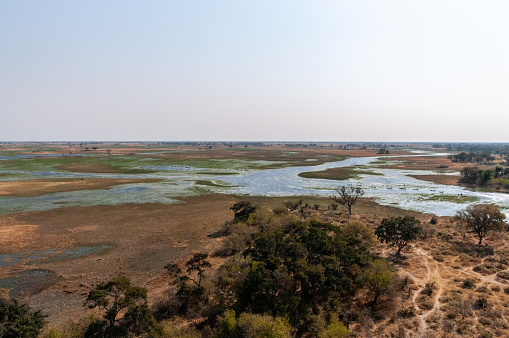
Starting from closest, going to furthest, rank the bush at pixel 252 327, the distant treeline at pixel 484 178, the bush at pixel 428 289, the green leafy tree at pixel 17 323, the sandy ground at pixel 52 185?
the green leafy tree at pixel 17 323
the bush at pixel 252 327
the bush at pixel 428 289
the sandy ground at pixel 52 185
the distant treeline at pixel 484 178

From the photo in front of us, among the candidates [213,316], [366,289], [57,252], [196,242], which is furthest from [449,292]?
[57,252]

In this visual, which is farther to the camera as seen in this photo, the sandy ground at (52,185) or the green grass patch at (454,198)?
the sandy ground at (52,185)

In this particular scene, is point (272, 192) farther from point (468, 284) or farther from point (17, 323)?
point (17, 323)

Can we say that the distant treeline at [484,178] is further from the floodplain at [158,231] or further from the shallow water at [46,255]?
the shallow water at [46,255]

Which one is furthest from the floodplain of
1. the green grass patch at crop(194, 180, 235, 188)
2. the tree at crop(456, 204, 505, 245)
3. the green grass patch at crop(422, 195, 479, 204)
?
the tree at crop(456, 204, 505, 245)

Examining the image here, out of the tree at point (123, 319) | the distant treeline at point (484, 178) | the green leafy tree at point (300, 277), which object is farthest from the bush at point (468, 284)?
the distant treeline at point (484, 178)

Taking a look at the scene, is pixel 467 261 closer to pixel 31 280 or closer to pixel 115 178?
pixel 31 280

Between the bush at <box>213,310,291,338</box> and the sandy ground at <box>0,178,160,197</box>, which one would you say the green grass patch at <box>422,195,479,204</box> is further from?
the sandy ground at <box>0,178,160,197</box>

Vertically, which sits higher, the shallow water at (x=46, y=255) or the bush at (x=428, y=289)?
the bush at (x=428, y=289)
